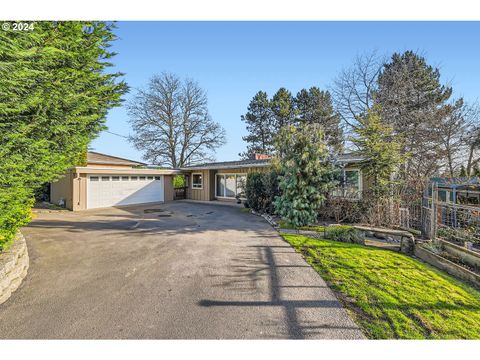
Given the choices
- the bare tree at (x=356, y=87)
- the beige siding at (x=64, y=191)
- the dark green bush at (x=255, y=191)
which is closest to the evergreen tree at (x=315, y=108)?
the bare tree at (x=356, y=87)

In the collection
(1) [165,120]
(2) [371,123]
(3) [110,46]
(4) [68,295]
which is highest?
(1) [165,120]

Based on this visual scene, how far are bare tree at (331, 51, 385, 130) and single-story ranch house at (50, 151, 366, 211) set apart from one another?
665 cm

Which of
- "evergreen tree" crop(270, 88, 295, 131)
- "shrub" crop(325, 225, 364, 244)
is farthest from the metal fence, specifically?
"evergreen tree" crop(270, 88, 295, 131)

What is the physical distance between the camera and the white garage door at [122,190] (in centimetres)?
1411

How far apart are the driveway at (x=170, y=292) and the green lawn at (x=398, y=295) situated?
1.05 feet

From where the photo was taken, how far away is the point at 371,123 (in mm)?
8445

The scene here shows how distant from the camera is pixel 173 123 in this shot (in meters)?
27.1

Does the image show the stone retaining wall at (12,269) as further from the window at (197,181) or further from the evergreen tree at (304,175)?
the window at (197,181)

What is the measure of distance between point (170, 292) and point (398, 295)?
148 inches

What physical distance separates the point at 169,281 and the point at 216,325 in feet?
5.51
